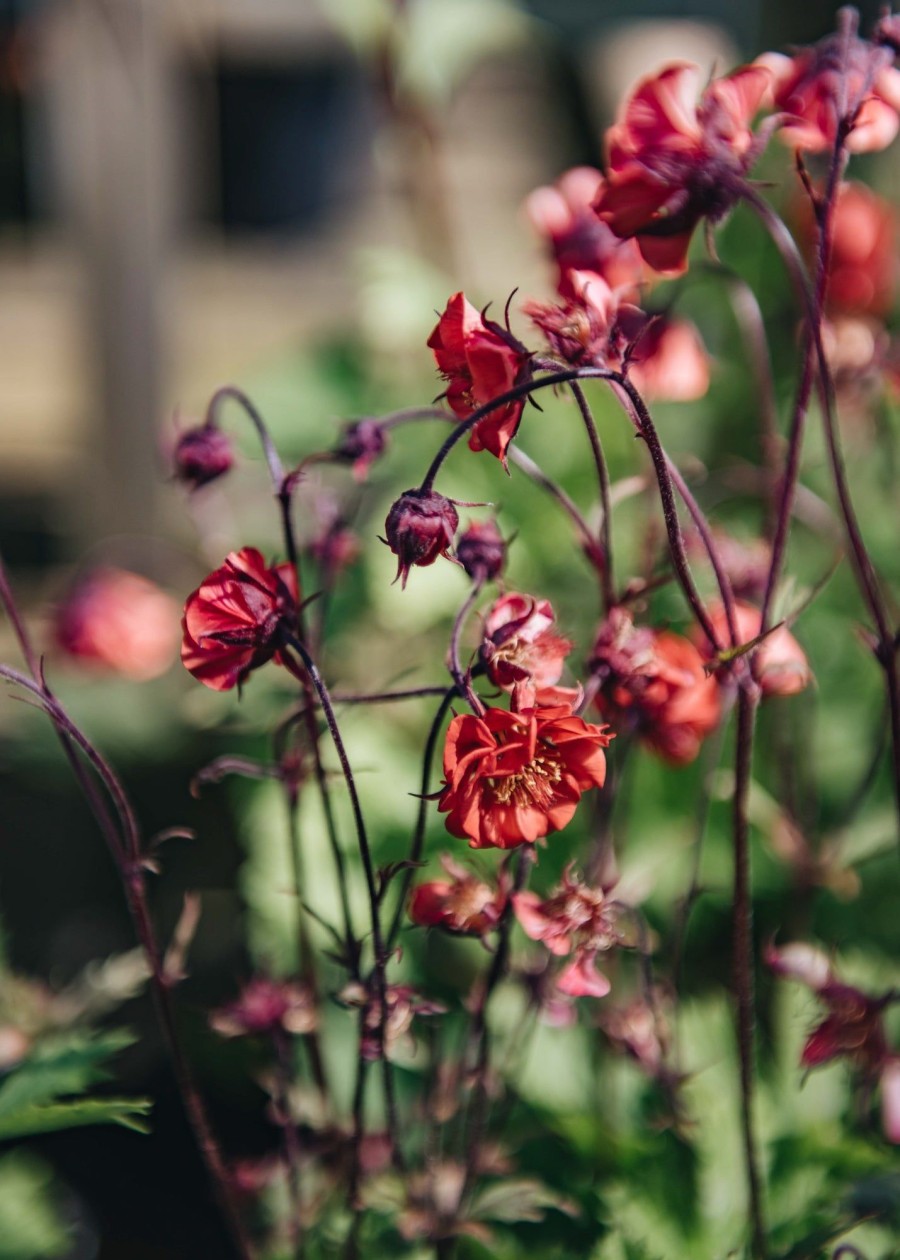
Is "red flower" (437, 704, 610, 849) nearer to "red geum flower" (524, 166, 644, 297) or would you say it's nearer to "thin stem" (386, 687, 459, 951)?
"thin stem" (386, 687, 459, 951)

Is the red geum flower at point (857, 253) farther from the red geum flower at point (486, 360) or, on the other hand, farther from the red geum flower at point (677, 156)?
the red geum flower at point (486, 360)

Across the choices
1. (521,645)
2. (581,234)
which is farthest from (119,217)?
(521,645)

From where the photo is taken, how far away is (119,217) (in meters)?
1.81

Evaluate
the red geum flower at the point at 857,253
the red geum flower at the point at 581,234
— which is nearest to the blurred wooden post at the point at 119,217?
the red geum flower at the point at 857,253

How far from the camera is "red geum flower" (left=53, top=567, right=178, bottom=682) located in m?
1.03

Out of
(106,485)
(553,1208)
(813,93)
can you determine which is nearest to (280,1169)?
(553,1208)

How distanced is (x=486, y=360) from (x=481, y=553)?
0.34ft

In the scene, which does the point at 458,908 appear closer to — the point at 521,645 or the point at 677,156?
the point at 521,645

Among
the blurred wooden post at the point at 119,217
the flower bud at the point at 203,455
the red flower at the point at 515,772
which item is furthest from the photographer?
the blurred wooden post at the point at 119,217

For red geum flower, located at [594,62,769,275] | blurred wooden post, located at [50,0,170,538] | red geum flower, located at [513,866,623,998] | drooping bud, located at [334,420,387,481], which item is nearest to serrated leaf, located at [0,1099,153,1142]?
red geum flower, located at [513,866,623,998]

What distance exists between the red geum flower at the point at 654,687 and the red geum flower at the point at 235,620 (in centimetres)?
14

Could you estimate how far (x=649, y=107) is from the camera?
1.67ft

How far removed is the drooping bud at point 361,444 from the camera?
0.53m

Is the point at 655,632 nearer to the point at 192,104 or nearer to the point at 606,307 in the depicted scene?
the point at 606,307
